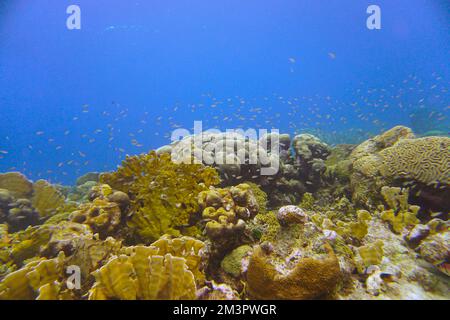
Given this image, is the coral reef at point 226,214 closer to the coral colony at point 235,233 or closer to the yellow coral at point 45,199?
the coral colony at point 235,233

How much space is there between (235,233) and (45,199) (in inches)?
268

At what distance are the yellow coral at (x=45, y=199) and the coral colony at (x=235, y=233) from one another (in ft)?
0.11

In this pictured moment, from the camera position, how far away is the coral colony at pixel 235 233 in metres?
2.70

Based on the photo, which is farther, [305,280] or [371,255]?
[371,255]

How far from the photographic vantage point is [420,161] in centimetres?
573

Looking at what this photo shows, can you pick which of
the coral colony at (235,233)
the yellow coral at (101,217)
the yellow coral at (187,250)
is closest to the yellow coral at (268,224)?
the coral colony at (235,233)

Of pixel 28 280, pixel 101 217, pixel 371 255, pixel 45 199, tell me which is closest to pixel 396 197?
pixel 371 255

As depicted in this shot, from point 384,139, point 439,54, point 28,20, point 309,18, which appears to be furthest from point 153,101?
point 384,139

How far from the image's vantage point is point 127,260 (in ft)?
8.98

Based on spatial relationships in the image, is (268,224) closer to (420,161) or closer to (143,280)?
(143,280)

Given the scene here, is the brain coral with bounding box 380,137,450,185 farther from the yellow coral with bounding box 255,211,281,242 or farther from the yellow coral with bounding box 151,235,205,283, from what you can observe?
the yellow coral with bounding box 151,235,205,283

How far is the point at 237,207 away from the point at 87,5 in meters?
115
